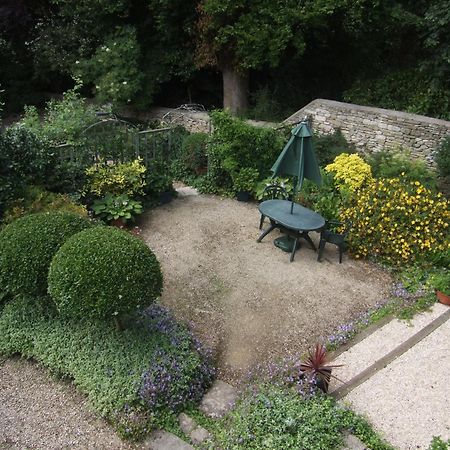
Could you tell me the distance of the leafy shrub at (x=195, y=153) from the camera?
1026cm

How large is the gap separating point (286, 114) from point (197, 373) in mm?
9662

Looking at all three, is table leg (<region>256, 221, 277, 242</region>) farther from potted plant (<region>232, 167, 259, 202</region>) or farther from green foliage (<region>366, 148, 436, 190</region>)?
green foliage (<region>366, 148, 436, 190</region>)

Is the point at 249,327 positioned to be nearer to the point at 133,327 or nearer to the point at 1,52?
the point at 133,327

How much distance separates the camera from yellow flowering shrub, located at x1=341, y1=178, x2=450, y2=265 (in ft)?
23.3

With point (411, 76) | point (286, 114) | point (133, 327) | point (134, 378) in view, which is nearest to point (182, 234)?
point (133, 327)

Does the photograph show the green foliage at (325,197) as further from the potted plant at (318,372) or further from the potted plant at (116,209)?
the potted plant at (318,372)

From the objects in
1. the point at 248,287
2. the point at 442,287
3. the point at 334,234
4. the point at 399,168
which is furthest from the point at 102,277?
the point at 399,168

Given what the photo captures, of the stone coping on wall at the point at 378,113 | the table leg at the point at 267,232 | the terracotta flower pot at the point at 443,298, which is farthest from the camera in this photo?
the stone coping on wall at the point at 378,113

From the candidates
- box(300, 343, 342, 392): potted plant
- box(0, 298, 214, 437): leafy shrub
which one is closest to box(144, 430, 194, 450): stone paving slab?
box(0, 298, 214, 437): leafy shrub

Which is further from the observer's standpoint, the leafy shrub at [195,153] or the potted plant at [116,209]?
the leafy shrub at [195,153]

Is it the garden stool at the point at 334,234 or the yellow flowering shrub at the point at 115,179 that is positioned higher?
the yellow flowering shrub at the point at 115,179

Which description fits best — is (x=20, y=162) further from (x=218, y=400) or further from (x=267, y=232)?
(x=218, y=400)

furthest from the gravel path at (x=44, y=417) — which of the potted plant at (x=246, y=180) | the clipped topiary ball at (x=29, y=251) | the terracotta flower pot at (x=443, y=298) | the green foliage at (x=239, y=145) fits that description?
the green foliage at (x=239, y=145)

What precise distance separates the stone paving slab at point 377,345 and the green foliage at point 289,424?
1.52ft
